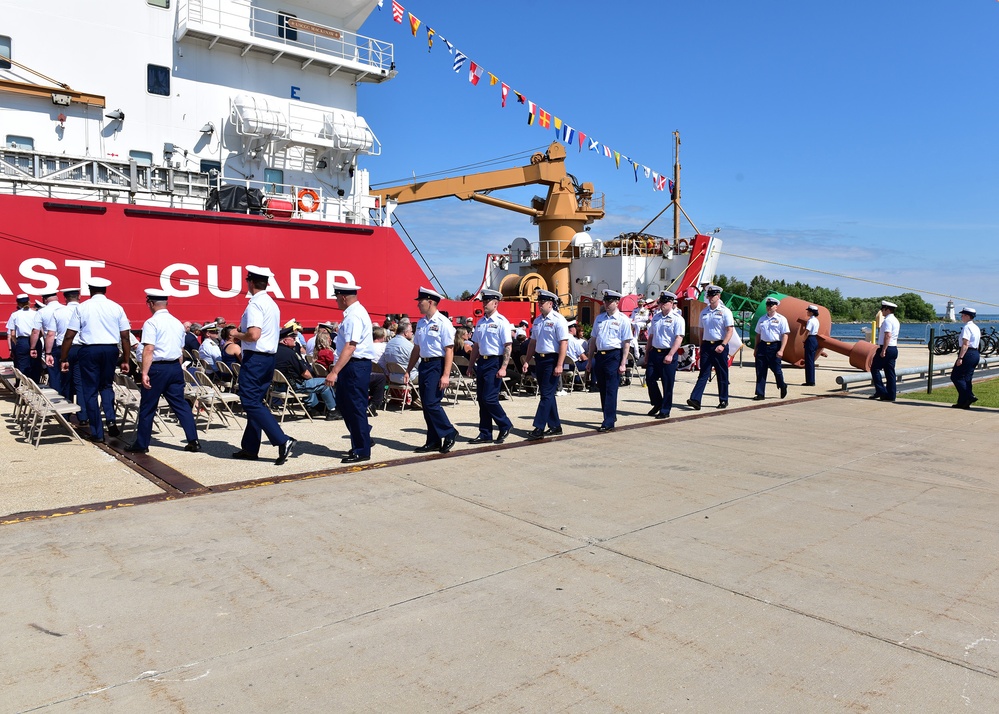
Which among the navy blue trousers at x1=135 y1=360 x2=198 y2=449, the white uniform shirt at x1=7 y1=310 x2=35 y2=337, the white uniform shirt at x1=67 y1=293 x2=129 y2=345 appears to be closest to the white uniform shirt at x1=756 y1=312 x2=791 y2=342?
the navy blue trousers at x1=135 y1=360 x2=198 y2=449

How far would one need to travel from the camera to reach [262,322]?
629 centimetres

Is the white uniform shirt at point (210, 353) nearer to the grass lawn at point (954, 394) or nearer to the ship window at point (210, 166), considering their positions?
the ship window at point (210, 166)

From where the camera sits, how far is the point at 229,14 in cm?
1475

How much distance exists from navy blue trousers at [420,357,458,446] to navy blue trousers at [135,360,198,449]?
2289mm

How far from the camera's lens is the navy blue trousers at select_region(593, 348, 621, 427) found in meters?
8.43

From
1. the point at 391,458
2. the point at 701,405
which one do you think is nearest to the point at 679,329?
the point at 701,405

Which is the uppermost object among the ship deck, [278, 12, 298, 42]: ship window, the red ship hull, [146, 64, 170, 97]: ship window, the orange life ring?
[278, 12, 298, 42]: ship window

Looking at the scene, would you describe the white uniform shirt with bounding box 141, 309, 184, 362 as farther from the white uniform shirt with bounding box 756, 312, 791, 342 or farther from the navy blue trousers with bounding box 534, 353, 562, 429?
the white uniform shirt with bounding box 756, 312, 791, 342

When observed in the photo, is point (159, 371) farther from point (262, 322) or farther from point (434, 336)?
point (434, 336)

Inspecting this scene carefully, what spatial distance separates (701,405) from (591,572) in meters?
7.41

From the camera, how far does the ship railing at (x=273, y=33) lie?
572 inches

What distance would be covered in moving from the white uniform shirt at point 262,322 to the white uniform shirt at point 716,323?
6.53 m

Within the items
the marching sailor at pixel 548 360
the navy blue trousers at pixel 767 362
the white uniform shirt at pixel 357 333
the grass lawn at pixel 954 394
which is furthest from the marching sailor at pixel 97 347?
the grass lawn at pixel 954 394

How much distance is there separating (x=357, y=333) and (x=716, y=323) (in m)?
6.06
